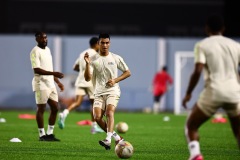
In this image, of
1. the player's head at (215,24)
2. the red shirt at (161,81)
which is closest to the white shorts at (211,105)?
the player's head at (215,24)

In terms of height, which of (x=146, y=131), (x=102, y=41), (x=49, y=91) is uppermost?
(x=102, y=41)

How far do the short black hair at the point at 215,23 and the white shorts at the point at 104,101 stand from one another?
4009mm

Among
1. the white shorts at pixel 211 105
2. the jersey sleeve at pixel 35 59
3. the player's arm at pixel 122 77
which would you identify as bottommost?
the white shorts at pixel 211 105

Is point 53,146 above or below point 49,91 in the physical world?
below

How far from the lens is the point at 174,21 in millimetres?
42219

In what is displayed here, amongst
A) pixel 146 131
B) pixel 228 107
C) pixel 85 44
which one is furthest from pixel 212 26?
pixel 85 44

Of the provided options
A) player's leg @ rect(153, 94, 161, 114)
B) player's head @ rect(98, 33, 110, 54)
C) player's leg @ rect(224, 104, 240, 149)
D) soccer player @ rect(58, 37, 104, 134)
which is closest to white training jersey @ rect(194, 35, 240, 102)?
player's leg @ rect(224, 104, 240, 149)

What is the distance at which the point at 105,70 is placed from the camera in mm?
14211

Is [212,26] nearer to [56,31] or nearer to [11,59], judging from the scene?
[11,59]

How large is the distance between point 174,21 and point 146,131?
72.6 ft

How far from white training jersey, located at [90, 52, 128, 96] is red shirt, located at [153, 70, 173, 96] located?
20.4 metres

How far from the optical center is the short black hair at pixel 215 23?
34.5 feet

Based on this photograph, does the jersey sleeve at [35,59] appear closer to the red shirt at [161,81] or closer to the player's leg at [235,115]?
the player's leg at [235,115]

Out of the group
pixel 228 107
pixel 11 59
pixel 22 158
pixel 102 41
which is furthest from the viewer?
pixel 11 59
